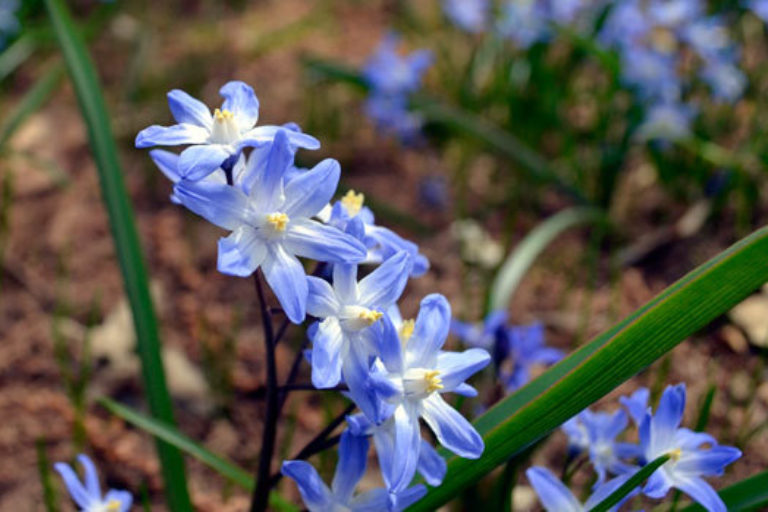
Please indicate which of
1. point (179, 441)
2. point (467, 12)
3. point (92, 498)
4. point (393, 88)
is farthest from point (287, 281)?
point (467, 12)

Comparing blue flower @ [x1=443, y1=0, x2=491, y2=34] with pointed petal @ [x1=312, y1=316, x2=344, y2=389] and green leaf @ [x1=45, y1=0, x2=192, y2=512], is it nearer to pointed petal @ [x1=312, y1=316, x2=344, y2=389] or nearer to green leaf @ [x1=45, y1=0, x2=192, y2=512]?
green leaf @ [x1=45, y1=0, x2=192, y2=512]

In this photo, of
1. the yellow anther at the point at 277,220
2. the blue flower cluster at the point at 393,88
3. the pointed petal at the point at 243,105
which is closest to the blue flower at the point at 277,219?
the yellow anther at the point at 277,220

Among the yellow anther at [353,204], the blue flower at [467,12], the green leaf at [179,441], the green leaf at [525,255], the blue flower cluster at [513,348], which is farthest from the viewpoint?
the blue flower at [467,12]

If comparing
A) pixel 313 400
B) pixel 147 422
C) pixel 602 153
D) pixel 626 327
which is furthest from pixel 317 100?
pixel 626 327

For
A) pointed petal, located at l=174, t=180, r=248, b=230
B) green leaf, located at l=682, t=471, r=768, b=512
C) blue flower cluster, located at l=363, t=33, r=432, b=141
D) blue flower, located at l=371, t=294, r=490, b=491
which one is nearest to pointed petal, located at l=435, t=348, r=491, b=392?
blue flower, located at l=371, t=294, r=490, b=491

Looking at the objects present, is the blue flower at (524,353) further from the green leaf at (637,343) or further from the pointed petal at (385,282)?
the pointed petal at (385,282)

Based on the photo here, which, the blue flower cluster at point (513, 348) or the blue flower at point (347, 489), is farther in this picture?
the blue flower cluster at point (513, 348)

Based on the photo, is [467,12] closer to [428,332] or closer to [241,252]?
[428,332]
